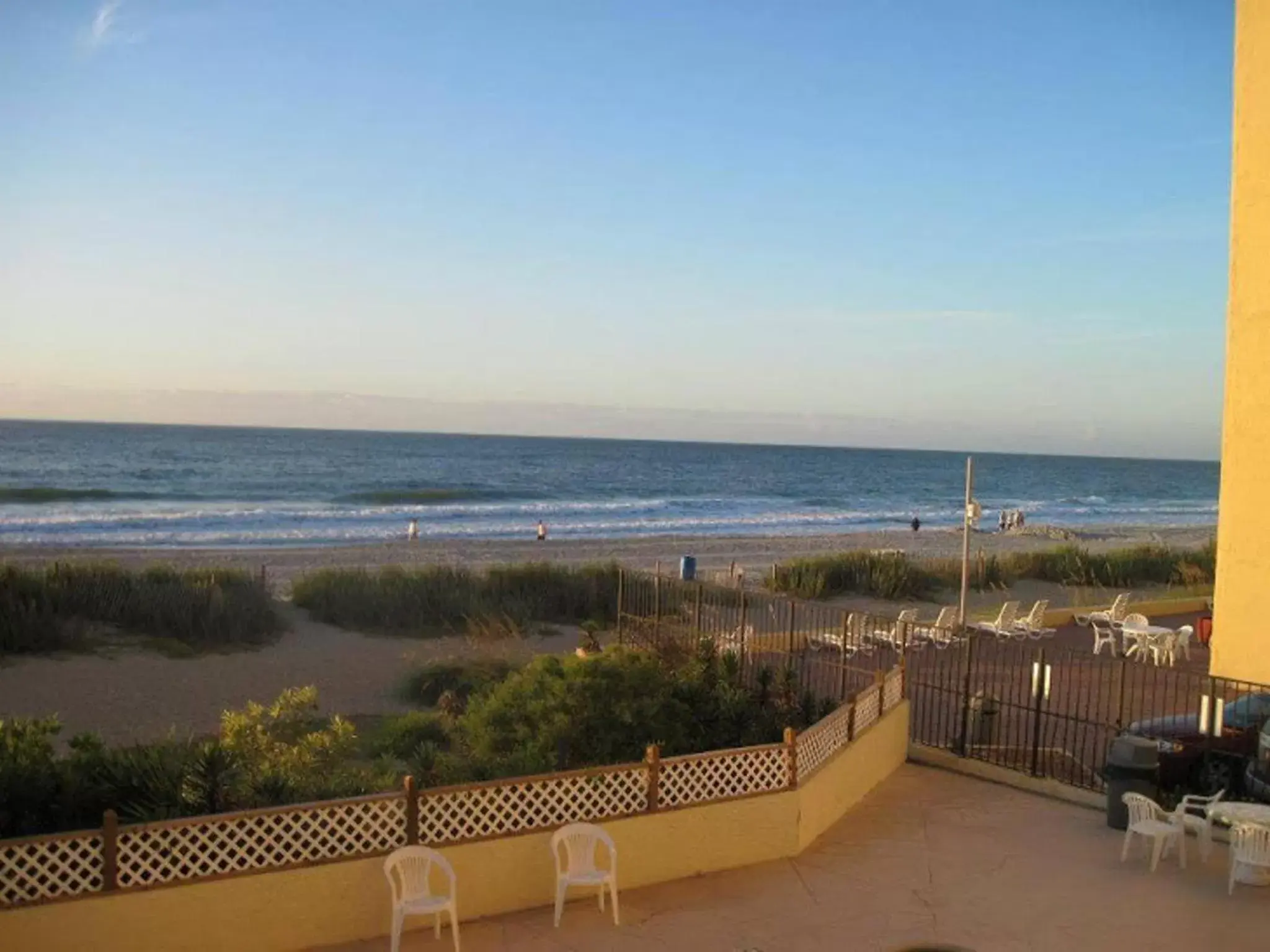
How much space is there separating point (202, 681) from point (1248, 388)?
14.0 m

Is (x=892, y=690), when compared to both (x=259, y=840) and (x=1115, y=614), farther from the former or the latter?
(x=1115, y=614)

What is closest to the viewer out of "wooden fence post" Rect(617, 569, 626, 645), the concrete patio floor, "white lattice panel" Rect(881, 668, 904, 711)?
the concrete patio floor

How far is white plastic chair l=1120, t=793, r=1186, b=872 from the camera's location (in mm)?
8656

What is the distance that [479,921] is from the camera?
291 inches

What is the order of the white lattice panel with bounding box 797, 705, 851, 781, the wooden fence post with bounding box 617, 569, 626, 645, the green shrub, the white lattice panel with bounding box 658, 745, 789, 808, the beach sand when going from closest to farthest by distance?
the white lattice panel with bounding box 658, 745, 789, 808 → the white lattice panel with bounding box 797, 705, 851, 781 → the beach sand → the green shrub → the wooden fence post with bounding box 617, 569, 626, 645

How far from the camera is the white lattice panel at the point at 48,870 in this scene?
623cm

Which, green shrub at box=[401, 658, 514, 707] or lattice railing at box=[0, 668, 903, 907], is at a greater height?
lattice railing at box=[0, 668, 903, 907]

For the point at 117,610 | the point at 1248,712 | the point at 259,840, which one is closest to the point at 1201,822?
the point at 1248,712

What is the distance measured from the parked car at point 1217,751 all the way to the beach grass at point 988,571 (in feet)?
41.3

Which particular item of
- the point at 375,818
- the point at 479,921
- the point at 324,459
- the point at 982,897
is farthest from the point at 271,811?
the point at 324,459

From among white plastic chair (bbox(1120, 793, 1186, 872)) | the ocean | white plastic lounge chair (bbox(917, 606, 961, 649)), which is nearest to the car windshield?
white plastic chair (bbox(1120, 793, 1186, 872))

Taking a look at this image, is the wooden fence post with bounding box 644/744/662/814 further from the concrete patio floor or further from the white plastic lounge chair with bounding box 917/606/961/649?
the white plastic lounge chair with bounding box 917/606/961/649

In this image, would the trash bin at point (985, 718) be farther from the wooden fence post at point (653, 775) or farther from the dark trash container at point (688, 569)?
the dark trash container at point (688, 569)

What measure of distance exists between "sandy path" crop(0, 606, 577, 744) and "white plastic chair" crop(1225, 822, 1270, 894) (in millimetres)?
9543
